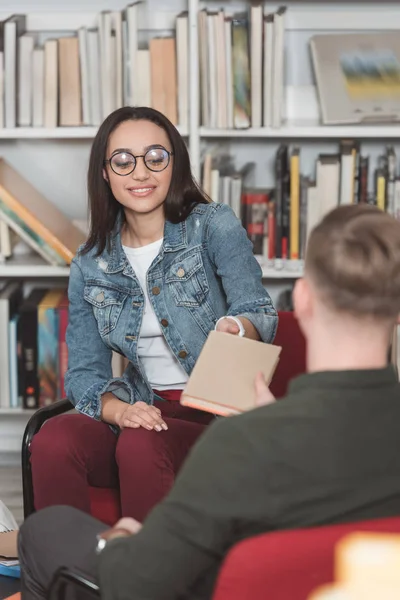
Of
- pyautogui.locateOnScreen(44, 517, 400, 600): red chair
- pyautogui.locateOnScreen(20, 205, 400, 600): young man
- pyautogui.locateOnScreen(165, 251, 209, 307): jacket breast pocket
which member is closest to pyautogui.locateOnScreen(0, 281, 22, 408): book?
pyautogui.locateOnScreen(165, 251, 209, 307): jacket breast pocket

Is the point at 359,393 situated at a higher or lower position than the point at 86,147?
lower

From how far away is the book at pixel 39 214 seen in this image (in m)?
2.85

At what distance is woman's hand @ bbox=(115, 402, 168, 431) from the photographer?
6.29 ft

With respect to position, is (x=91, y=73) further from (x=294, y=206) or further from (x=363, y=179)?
→ (x=363, y=179)

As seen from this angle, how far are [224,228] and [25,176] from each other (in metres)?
1.33

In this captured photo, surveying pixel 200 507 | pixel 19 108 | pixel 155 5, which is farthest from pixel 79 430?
pixel 155 5

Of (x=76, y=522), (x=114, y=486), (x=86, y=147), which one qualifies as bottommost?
(x=114, y=486)

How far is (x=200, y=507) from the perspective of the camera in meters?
1.13

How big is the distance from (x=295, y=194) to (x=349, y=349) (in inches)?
67.9

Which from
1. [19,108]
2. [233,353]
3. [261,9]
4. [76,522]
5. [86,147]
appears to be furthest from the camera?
[86,147]

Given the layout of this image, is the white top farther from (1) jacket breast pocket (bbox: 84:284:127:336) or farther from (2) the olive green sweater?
(2) the olive green sweater

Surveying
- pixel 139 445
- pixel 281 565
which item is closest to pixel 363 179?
pixel 139 445

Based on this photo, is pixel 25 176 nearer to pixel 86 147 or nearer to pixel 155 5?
pixel 86 147

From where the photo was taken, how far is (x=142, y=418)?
→ 75.9 inches
